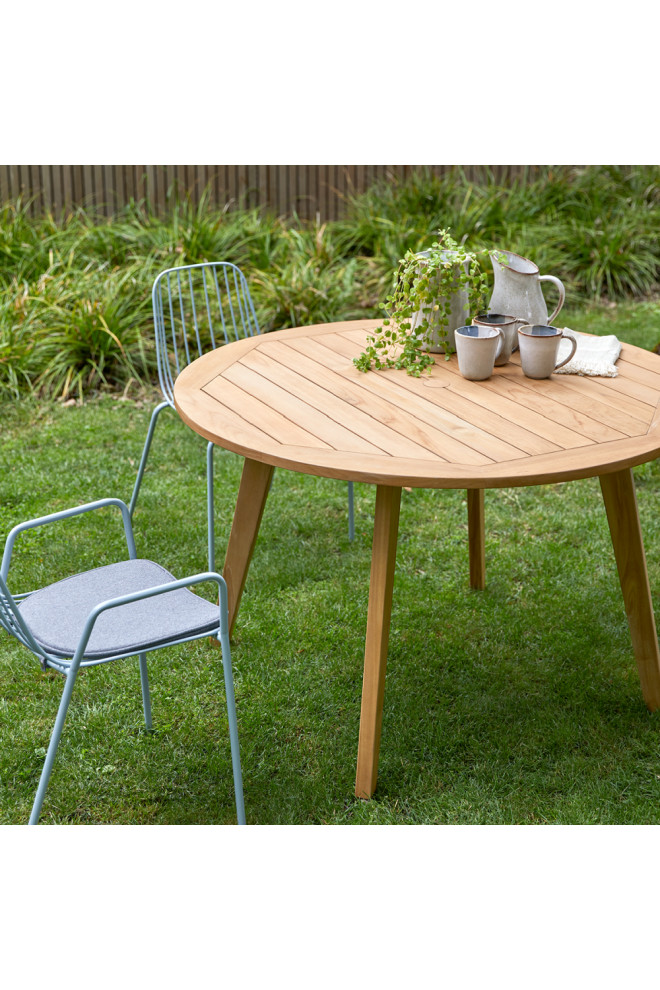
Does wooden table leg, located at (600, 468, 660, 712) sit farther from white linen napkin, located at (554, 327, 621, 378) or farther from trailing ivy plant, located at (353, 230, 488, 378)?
trailing ivy plant, located at (353, 230, 488, 378)

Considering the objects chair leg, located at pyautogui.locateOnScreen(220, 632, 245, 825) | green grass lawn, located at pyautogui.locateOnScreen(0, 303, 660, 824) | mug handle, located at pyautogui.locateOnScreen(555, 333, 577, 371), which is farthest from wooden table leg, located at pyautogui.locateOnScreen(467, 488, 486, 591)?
chair leg, located at pyautogui.locateOnScreen(220, 632, 245, 825)

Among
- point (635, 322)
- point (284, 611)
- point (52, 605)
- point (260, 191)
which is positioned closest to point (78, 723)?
point (52, 605)

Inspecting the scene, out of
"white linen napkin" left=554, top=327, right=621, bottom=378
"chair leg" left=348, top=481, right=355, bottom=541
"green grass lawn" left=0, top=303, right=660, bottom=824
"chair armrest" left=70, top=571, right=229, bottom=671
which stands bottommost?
"green grass lawn" left=0, top=303, right=660, bottom=824

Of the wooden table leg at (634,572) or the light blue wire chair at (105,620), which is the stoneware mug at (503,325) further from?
the light blue wire chair at (105,620)

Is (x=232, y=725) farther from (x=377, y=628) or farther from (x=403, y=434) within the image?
(x=403, y=434)

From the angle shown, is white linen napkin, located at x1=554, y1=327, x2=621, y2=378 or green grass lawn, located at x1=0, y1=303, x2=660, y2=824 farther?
white linen napkin, located at x1=554, y1=327, x2=621, y2=378

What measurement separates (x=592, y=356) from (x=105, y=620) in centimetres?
173

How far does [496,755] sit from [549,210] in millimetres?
5439

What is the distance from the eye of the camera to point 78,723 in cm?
293

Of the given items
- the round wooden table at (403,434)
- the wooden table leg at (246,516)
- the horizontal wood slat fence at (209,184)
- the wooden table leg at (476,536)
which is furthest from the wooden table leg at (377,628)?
the horizontal wood slat fence at (209,184)

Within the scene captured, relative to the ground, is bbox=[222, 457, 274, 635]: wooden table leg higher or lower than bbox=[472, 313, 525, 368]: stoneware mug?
lower

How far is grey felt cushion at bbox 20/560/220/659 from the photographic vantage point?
2.28 metres

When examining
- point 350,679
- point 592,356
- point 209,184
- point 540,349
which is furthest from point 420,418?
point 209,184

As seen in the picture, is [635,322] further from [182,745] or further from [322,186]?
[182,745]
